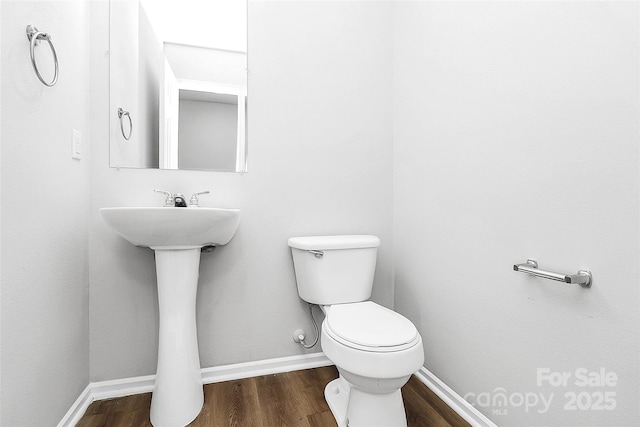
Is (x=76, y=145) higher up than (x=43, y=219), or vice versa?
(x=76, y=145)

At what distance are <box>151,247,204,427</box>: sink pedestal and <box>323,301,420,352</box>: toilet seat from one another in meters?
0.58

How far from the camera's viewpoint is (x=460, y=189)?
4.10ft

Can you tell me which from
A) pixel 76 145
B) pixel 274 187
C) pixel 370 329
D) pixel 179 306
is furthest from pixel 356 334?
pixel 76 145

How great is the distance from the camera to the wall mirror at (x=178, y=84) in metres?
1.37

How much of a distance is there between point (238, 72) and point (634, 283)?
5.36ft

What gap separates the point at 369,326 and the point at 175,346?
78 centimetres

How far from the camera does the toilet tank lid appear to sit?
1.39m

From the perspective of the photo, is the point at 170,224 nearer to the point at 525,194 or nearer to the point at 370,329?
the point at 370,329

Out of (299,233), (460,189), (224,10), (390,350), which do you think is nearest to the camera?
(390,350)

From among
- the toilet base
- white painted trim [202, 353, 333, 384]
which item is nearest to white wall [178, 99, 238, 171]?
white painted trim [202, 353, 333, 384]

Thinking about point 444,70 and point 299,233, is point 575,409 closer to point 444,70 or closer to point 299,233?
point 299,233

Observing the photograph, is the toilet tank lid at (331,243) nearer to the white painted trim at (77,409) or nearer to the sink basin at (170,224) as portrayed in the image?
the sink basin at (170,224)

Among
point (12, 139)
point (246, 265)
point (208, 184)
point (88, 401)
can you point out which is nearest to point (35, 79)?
point (12, 139)

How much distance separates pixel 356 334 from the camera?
3.45ft
